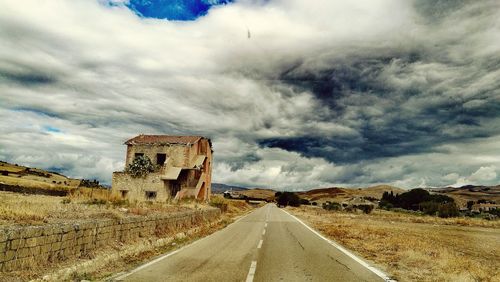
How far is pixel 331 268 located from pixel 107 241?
6.76 metres

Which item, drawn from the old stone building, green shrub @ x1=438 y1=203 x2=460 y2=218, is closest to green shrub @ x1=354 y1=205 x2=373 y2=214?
green shrub @ x1=438 y1=203 x2=460 y2=218

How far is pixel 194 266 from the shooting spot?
383 inches

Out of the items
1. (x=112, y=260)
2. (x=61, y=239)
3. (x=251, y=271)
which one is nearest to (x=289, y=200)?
(x=112, y=260)

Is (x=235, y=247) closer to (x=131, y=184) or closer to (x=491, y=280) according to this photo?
(x=491, y=280)

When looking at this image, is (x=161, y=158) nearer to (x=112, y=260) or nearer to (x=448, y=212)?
(x=112, y=260)

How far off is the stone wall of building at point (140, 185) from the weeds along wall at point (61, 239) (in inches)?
1044

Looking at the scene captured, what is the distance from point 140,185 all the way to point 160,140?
22.0 feet

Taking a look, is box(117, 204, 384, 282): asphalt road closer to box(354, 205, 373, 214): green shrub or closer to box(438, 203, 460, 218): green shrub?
box(438, 203, 460, 218): green shrub

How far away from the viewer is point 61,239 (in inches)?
345

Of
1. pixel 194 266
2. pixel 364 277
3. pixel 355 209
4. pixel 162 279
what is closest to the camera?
pixel 162 279

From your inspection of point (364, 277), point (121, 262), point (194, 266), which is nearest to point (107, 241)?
point (121, 262)

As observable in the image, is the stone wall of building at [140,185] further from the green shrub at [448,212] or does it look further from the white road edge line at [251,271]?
the green shrub at [448,212]

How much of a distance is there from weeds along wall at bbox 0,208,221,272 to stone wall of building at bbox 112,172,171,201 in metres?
26.5

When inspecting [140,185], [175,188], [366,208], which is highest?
[140,185]
